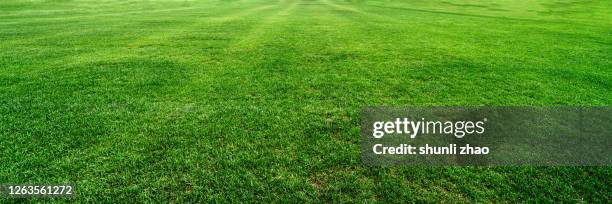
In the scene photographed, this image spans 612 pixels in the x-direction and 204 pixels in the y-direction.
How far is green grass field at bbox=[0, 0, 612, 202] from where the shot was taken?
5.57 m

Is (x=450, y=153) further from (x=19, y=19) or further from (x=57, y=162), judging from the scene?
(x=19, y=19)

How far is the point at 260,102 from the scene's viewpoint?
884 cm

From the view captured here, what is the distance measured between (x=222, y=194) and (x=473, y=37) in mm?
16768

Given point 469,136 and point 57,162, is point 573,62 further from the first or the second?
point 57,162

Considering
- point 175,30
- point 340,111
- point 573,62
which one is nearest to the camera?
point 340,111

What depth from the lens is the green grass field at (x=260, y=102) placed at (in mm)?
5566

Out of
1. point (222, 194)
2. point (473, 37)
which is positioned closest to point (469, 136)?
point (222, 194)

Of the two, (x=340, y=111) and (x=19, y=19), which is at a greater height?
(x=19, y=19)

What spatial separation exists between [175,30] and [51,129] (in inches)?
560

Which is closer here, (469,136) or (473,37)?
(469,136)

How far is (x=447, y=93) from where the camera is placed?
9.45 meters

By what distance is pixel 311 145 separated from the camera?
6727 mm

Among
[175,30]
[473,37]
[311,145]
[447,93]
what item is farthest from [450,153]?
[175,30]

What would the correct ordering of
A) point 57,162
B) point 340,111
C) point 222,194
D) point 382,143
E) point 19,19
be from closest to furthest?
point 222,194 < point 57,162 < point 382,143 < point 340,111 < point 19,19
